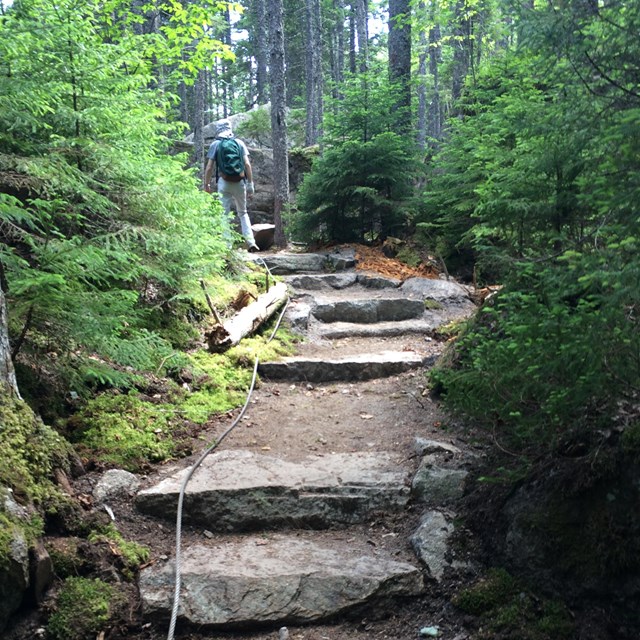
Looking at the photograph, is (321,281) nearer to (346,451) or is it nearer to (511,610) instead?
(346,451)

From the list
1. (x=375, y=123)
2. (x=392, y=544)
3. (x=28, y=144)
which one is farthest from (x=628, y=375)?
(x=375, y=123)

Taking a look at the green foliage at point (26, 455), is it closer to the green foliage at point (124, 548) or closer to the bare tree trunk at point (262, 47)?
the green foliage at point (124, 548)

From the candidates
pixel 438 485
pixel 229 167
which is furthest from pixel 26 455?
pixel 229 167

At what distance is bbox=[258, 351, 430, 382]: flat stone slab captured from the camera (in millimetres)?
6562

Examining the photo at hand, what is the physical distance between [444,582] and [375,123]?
941cm

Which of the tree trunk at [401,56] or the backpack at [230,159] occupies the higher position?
the tree trunk at [401,56]

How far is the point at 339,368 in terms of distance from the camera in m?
6.60

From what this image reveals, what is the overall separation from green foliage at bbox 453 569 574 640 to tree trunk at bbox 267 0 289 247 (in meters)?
10.9

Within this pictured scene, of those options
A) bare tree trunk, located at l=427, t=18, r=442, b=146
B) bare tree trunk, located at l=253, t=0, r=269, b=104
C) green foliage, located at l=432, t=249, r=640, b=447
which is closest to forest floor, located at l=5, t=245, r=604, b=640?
green foliage, located at l=432, t=249, r=640, b=447

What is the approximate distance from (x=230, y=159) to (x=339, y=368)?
550cm

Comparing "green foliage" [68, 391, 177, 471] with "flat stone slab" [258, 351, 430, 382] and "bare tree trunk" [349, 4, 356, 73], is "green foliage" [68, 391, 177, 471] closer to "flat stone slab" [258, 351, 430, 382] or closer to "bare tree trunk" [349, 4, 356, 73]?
"flat stone slab" [258, 351, 430, 382]

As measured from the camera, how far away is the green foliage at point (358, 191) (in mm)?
10742

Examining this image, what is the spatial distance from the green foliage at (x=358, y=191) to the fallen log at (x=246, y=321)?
3103mm

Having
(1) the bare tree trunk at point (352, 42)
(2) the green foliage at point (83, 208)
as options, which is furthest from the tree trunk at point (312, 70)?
(2) the green foliage at point (83, 208)
